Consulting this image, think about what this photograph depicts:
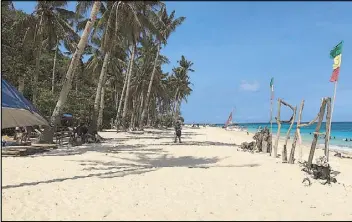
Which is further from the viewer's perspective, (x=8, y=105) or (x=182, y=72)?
(x=182, y=72)

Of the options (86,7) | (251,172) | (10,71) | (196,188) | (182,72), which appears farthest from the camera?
(182,72)

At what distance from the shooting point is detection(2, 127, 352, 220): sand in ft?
22.3

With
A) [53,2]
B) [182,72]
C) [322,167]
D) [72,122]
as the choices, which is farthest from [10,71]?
[182,72]

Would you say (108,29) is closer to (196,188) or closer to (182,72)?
(196,188)

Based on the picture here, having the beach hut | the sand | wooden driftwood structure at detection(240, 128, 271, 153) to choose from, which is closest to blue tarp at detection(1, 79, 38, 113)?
the beach hut

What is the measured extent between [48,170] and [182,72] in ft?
195

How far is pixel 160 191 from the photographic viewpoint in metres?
8.77

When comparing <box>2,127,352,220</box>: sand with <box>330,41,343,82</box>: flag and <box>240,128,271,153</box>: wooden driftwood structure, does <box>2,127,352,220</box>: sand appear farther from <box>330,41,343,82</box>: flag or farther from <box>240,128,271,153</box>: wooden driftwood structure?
<box>240,128,271,153</box>: wooden driftwood structure

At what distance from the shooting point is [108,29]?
22.4 m

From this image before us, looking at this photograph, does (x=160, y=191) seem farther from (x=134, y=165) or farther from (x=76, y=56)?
(x=76, y=56)

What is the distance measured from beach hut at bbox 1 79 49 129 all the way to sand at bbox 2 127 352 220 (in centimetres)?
151

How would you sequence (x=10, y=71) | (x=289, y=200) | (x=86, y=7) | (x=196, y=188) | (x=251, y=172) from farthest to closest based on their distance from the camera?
(x=10, y=71) → (x=86, y=7) → (x=251, y=172) → (x=196, y=188) → (x=289, y=200)

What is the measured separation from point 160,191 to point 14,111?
11.7 ft

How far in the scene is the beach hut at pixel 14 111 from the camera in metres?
7.19
